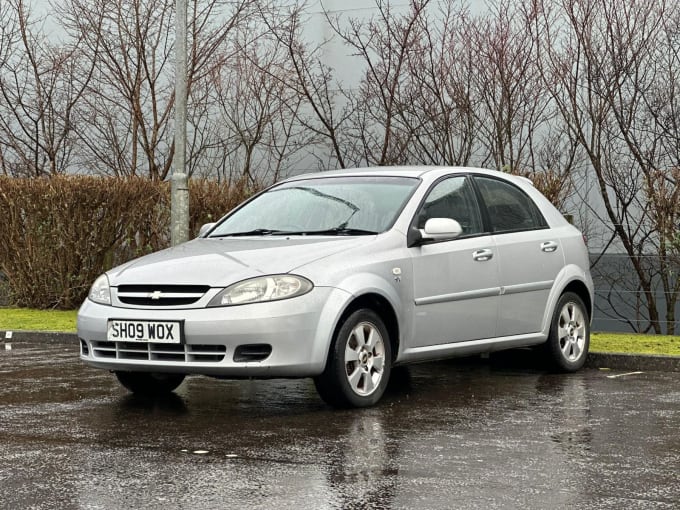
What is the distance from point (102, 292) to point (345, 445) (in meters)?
2.39

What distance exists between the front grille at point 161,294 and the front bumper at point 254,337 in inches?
2.9

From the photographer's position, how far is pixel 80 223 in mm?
17031

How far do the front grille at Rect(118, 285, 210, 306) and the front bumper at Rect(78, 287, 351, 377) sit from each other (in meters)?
0.07

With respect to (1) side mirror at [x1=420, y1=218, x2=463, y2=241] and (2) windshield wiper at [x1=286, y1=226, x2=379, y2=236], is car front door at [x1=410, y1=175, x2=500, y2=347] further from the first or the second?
(2) windshield wiper at [x1=286, y1=226, x2=379, y2=236]

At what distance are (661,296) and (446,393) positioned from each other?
6026 millimetres

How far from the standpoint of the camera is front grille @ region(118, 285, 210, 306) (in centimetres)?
791

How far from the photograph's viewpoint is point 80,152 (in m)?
24.7

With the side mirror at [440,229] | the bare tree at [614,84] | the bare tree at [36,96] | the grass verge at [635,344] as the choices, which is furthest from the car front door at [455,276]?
the bare tree at [36,96]

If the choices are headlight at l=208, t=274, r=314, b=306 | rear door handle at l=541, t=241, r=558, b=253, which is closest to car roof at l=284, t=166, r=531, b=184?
rear door handle at l=541, t=241, r=558, b=253

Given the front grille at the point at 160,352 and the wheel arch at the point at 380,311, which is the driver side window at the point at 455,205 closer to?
the wheel arch at the point at 380,311

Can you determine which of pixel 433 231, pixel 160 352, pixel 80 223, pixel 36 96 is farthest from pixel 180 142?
pixel 36 96

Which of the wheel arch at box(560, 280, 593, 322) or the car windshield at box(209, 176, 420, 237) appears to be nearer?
the car windshield at box(209, 176, 420, 237)

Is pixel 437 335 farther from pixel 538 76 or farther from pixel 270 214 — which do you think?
pixel 538 76

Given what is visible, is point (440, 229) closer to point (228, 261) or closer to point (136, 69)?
point (228, 261)
